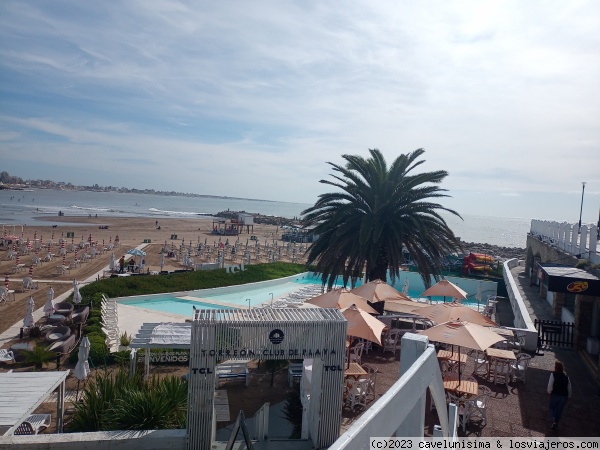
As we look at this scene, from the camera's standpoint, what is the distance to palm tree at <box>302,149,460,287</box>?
56.9 feet

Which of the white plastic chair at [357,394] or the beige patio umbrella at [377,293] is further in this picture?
the beige patio umbrella at [377,293]

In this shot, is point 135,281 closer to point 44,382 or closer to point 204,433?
point 44,382

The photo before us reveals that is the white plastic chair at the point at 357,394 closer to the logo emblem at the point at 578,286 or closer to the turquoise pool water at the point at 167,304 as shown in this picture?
the logo emblem at the point at 578,286

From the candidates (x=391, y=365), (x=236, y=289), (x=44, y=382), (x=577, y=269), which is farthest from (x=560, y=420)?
(x=236, y=289)

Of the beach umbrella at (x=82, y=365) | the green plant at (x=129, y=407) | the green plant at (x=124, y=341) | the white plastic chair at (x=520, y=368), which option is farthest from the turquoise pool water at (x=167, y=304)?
the white plastic chair at (x=520, y=368)

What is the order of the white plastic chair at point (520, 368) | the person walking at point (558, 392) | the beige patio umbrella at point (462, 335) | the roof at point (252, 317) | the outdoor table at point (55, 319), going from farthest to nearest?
the outdoor table at point (55, 319), the white plastic chair at point (520, 368), the beige patio umbrella at point (462, 335), the person walking at point (558, 392), the roof at point (252, 317)

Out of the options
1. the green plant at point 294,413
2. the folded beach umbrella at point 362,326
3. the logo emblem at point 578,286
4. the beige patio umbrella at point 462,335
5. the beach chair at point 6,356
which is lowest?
the beach chair at point 6,356

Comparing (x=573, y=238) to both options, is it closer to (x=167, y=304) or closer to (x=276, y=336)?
(x=276, y=336)

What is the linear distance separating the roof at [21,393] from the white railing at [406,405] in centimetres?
660

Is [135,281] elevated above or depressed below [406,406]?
below

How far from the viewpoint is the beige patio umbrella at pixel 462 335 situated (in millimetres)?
9188

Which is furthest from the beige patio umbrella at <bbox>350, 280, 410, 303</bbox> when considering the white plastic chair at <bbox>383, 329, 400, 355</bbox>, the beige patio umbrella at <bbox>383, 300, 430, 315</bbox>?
the beige patio umbrella at <bbox>383, 300, 430, 315</bbox>

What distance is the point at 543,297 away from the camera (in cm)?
2227

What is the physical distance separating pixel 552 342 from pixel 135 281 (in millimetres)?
18778
